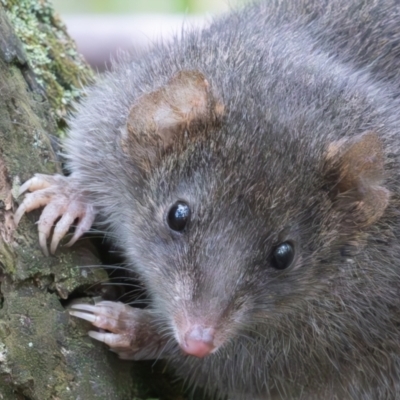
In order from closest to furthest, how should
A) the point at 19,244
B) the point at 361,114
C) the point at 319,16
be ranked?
the point at 19,244 < the point at 361,114 < the point at 319,16

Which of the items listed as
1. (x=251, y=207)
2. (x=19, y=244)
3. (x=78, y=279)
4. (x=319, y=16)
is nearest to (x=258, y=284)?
(x=251, y=207)

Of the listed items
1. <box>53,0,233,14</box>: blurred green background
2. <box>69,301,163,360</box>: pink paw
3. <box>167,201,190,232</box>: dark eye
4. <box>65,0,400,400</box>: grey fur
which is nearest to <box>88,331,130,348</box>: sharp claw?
<box>69,301,163,360</box>: pink paw

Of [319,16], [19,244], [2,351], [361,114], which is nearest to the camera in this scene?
[2,351]

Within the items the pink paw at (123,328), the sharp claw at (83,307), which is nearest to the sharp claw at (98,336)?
the pink paw at (123,328)

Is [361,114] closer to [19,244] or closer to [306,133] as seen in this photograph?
[306,133]

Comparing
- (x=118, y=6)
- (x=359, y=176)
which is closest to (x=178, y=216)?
(x=359, y=176)

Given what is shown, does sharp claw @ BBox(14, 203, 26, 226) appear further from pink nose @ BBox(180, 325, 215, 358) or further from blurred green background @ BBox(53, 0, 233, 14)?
blurred green background @ BBox(53, 0, 233, 14)

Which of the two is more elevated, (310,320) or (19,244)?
(19,244)
